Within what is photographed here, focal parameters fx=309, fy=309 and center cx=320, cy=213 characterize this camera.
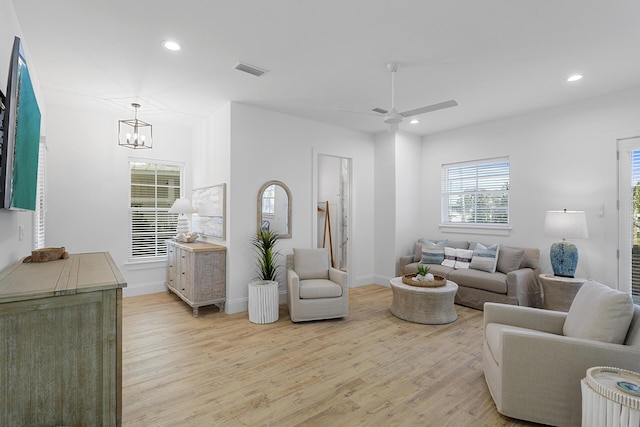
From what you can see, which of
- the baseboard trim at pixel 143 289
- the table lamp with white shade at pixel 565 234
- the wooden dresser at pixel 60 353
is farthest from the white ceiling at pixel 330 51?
the baseboard trim at pixel 143 289

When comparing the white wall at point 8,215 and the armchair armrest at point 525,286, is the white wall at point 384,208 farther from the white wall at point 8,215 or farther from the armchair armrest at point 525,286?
the white wall at point 8,215

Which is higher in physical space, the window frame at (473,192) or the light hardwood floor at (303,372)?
the window frame at (473,192)

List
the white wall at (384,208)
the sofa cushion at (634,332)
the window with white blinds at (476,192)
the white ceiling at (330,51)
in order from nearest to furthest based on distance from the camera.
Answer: the sofa cushion at (634,332) < the white ceiling at (330,51) < the window with white blinds at (476,192) < the white wall at (384,208)

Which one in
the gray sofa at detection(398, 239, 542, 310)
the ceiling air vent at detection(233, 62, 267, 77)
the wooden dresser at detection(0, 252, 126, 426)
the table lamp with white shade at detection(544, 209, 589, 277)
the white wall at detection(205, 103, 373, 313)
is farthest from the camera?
the white wall at detection(205, 103, 373, 313)

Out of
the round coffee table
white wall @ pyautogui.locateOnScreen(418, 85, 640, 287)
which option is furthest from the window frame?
the round coffee table

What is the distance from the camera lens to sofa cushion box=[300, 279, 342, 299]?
152 inches

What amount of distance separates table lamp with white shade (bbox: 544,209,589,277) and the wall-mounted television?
5326 millimetres

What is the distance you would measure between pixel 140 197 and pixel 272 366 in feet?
12.9

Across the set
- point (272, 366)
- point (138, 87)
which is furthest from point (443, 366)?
point (138, 87)

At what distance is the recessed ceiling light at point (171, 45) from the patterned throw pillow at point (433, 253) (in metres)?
4.58

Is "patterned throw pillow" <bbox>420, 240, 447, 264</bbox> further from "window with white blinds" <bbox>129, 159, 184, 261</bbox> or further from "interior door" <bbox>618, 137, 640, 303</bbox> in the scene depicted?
"window with white blinds" <bbox>129, 159, 184, 261</bbox>

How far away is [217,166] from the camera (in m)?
4.69

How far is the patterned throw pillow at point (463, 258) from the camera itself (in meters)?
4.91

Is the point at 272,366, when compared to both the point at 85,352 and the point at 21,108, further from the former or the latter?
the point at 21,108
